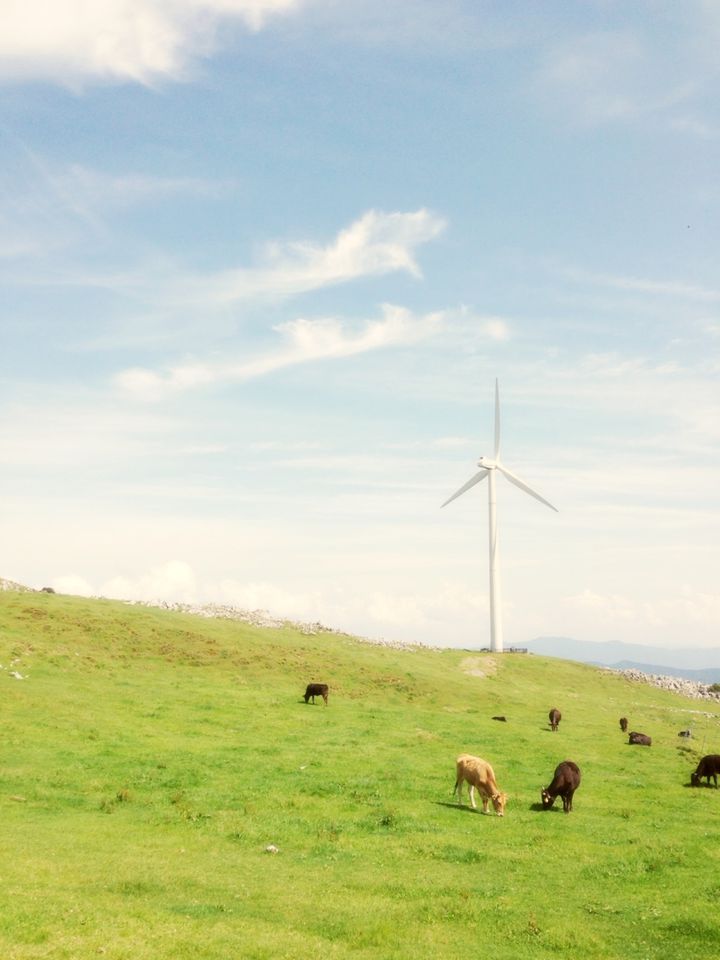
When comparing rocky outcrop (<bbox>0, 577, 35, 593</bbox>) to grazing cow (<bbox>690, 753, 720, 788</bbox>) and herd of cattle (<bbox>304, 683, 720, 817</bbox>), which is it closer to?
herd of cattle (<bbox>304, 683, 720, 817</bbox>)

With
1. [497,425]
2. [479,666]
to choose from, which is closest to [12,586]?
[479,666]

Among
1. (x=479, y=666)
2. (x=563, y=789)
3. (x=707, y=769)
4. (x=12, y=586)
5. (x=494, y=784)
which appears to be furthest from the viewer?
(x=479, y=666)

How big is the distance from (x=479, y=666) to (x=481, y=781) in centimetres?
5105

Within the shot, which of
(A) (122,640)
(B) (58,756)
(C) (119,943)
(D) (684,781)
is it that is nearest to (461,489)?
(A) (122,640)

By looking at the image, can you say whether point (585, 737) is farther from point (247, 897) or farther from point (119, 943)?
point (119, 943)

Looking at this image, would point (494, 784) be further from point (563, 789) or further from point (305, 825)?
point (305, 825)

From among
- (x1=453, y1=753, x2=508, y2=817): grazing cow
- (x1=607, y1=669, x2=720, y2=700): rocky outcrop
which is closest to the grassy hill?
(x1=453, y1=753, x2=508, y2=817): grazing cow

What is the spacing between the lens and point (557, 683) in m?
77.9

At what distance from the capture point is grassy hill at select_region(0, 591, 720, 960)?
1633 centimetres

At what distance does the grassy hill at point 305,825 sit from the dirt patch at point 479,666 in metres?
17.7

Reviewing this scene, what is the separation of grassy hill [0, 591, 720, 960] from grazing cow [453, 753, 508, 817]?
74 centimetres

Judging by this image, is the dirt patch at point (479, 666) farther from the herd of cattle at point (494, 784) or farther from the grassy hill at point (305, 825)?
the herd of cattle at point (494, 784)

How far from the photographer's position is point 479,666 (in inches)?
3063

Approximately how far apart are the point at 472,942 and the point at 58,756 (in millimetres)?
21867
